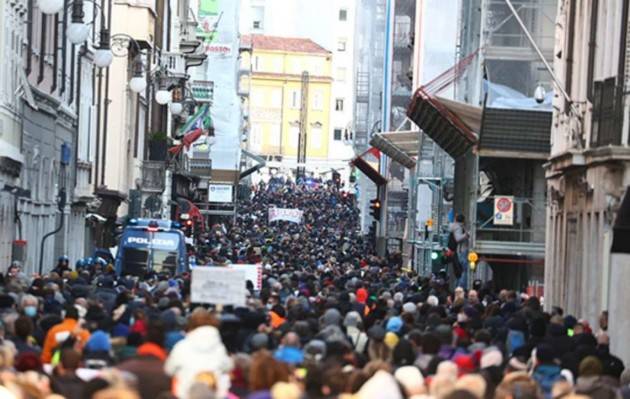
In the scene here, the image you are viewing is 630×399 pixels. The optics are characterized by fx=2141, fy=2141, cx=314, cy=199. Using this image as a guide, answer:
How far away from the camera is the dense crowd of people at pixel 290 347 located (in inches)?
624

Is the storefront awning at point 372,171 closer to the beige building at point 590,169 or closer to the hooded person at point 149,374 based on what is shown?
the beige building at point 590,169

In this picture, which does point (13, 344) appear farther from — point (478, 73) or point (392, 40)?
point (392, 40)

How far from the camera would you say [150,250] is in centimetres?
4603

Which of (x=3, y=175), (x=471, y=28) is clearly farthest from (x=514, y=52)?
(x=3, y=175)

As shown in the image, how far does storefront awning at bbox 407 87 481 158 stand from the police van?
6747 mm

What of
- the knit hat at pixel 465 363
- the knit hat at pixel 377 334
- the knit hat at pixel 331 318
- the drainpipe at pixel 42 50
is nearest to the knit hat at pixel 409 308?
the knit hat at pixel 331 318

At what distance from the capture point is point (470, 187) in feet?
165

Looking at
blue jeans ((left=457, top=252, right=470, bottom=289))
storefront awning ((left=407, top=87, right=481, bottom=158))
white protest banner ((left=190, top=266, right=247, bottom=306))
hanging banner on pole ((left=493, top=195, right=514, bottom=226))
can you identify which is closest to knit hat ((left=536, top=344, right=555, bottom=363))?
white protest banner ((left=190, top=266, right=247, bottom=306))

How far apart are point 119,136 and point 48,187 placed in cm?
1708

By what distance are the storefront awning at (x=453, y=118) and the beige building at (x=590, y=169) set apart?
6876mm

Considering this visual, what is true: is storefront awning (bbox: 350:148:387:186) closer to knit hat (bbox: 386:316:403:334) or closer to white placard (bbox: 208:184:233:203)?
white placard (bbox: 208:184:233:203)

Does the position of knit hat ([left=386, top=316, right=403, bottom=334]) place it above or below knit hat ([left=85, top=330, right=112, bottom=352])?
below

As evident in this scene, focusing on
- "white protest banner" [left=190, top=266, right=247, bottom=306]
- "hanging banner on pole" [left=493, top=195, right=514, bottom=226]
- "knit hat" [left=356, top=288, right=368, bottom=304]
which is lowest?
"knit hat" [left=356, top=288, right=368, bottom=304]

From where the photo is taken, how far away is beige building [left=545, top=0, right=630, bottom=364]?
1214 inches
